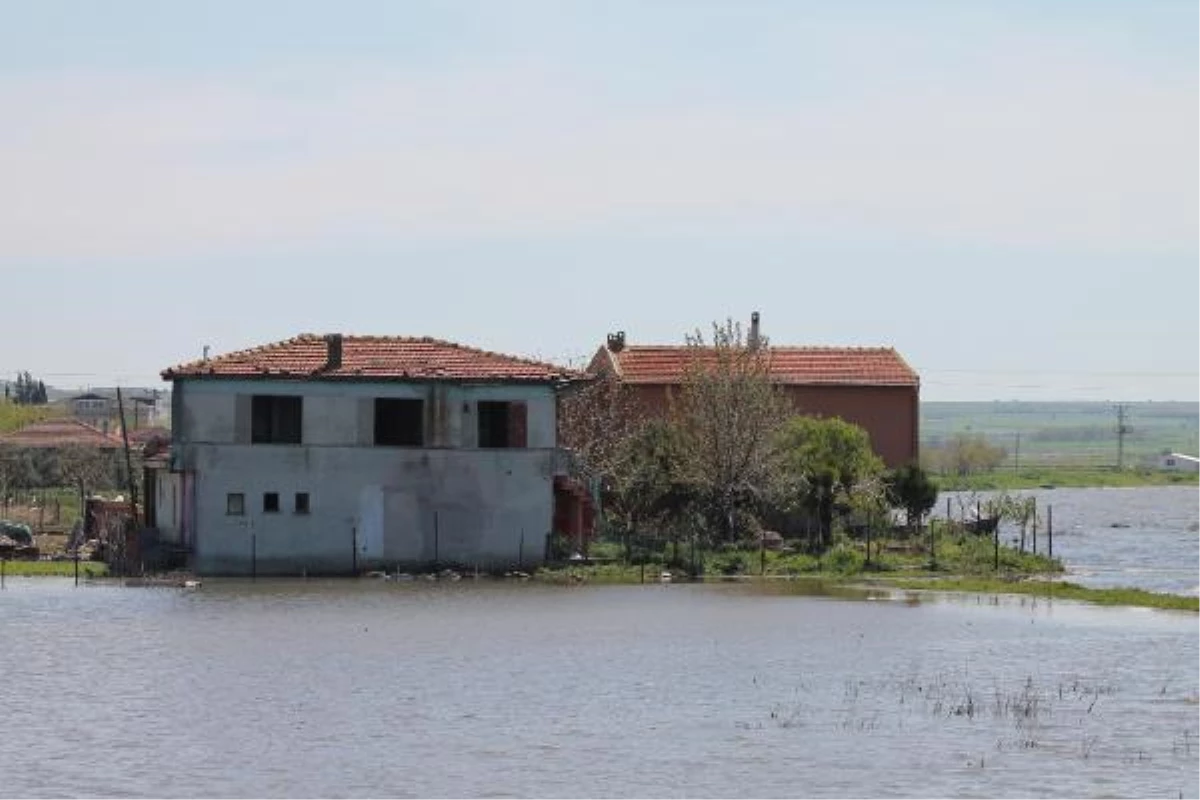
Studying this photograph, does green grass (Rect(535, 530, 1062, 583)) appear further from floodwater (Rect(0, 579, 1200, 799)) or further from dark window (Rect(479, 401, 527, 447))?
floodwater (Rect(0, 579, 1200, 799))

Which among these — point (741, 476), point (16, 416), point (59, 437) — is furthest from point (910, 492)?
point (16, 416)

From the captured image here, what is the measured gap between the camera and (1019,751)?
3306cm

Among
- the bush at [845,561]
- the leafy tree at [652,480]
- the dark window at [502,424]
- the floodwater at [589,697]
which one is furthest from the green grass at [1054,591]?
the dark window at [502,424]

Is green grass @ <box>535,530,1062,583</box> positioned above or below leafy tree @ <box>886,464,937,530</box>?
below

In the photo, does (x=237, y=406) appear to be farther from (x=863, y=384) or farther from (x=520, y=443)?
(x=863, y=384)

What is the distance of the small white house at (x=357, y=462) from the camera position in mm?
62719

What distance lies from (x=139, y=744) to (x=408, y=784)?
524cm

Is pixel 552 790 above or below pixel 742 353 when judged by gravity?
below

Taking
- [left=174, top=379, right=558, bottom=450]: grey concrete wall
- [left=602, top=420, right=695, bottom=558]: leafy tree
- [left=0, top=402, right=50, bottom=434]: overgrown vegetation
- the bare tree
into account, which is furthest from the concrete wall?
[left=0, top=402, right=50, bottom=434]: overgrown vegetation

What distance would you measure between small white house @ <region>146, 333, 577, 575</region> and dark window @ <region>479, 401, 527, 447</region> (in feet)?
0.09

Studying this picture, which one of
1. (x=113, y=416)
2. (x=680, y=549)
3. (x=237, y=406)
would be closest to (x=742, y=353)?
(x=680, y=549)

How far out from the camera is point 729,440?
7125 cm

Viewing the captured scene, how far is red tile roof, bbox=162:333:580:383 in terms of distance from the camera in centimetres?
6319

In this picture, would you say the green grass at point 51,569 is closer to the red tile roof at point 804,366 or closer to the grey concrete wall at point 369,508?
the grey concrete wall at point 369,508
